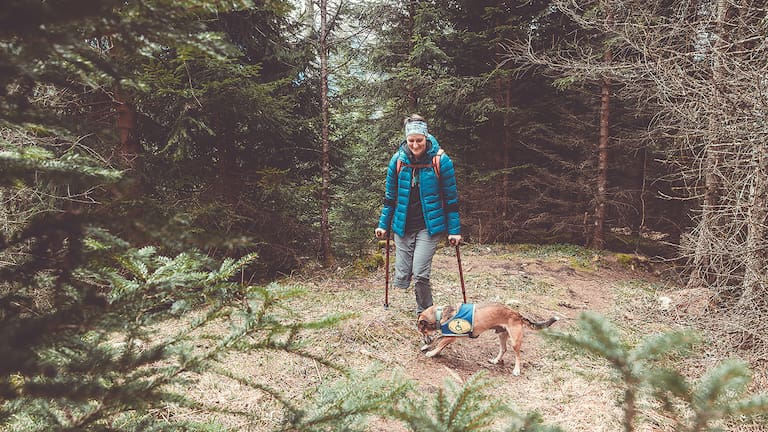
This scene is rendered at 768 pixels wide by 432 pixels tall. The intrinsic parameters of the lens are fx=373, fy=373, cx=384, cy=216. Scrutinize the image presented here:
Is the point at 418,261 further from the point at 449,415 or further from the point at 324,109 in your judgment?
the point at 324,109

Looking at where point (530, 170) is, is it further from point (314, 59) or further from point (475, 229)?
point (314, 59)

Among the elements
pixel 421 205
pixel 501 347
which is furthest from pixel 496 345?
pixel 421 205

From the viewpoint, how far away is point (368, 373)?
5.35 ft

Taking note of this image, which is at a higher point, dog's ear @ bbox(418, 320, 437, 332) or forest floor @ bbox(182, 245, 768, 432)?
dog's ear @ bbox(418, 320, 437, 332)

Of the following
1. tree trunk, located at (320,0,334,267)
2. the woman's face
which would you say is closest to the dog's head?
the woman's face

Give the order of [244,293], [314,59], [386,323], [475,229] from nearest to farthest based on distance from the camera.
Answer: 1. [244,293]
2. [386,323]
3. [314,59]
4. [475,229]

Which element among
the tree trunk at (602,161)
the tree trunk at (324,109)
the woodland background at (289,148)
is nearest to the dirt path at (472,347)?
the woodland background at (289,148)

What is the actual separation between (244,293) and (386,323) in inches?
144

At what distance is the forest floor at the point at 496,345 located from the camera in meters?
2.90

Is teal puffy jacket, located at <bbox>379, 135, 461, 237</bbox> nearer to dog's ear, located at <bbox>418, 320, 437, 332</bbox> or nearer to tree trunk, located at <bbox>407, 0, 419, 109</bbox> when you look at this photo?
dog's ear, located at <bbox>418, 320, 437, 332</bbox>

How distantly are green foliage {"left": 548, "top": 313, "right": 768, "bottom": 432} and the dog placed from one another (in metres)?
2.98

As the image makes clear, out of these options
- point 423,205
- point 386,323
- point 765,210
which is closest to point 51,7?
point 423,205

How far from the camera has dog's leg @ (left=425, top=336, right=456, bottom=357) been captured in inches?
151

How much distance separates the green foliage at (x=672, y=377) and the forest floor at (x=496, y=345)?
6 centimetres
